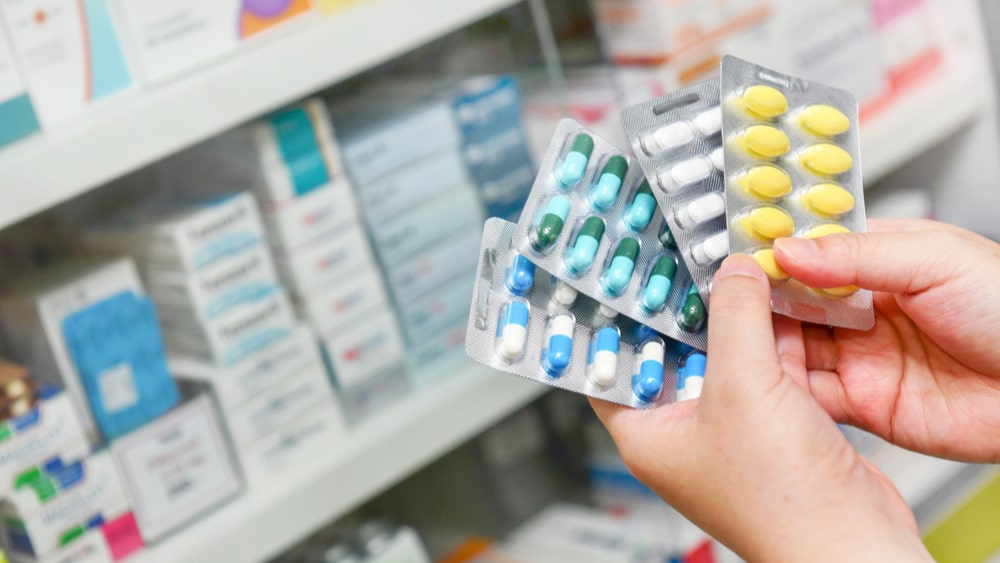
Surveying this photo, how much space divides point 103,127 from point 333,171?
24cm

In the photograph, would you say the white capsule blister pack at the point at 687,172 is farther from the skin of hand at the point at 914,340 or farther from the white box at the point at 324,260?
the white box at the point at 324,260

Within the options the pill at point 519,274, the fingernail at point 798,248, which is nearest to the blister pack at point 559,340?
the pill at point 519,274

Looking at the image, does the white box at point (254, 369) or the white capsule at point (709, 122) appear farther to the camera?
the white box at point (254, 369)

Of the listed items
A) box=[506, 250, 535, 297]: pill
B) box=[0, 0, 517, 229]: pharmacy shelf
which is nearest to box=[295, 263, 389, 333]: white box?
box=[0, 0, 517, 229]: pharmacy shelf

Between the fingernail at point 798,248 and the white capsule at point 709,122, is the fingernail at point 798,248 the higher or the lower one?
the lower one

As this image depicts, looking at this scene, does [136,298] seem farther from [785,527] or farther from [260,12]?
[785,527]

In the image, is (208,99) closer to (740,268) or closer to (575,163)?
(575,163)

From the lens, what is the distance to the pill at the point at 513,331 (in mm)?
699

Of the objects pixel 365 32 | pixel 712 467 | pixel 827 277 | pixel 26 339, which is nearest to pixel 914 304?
pixel 827 277

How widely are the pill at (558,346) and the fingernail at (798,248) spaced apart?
0.15 meters

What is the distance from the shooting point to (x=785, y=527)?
0.62 meters

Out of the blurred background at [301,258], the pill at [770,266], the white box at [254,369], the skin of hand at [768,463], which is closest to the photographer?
the skin of hand at [768,463]

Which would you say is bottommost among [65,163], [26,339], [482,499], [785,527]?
[482,499]

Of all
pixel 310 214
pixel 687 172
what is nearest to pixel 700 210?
pixel 687 172
